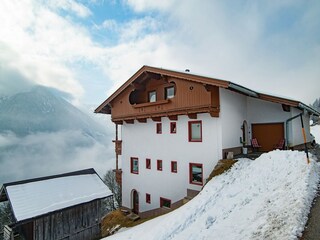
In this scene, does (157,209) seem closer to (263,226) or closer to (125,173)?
(125,173)

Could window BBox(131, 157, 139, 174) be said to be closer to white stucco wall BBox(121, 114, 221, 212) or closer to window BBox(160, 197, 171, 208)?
white stucco wall BBox(121, 114, 221, 212)

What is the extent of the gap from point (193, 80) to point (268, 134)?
799 cm

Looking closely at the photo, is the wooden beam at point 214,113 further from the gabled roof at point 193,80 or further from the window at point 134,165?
the window at point 134,165

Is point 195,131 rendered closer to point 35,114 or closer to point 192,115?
point 192,115

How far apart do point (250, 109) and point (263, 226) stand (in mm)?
12448

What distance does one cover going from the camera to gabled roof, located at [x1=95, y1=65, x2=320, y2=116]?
39.8 ft

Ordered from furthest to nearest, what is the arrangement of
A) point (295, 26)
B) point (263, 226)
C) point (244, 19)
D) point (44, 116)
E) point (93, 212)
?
point (44, 116)
point (295, 26)
point (244, 19)
point (93, 212)
point (263, 226)

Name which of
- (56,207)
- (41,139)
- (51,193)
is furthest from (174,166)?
(41,139)

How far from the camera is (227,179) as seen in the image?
10.9m

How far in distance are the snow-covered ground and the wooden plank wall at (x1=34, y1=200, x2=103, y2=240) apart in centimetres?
672

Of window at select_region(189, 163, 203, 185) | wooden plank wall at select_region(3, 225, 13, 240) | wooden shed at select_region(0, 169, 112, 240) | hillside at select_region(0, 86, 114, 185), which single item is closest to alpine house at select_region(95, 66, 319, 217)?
window at select_region(189, 163, 203, 185)

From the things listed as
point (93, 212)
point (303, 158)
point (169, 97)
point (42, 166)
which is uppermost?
point (169, 97)

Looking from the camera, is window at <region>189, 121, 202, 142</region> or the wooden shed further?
window at <region>189, 121, 202, 142</region>

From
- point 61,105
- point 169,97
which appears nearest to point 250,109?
point 169,97
